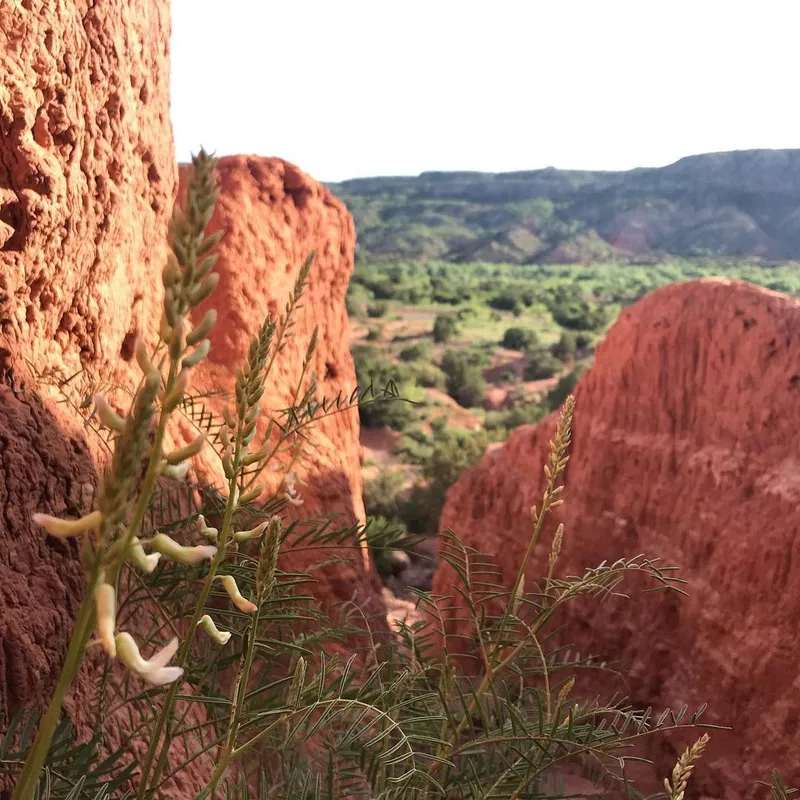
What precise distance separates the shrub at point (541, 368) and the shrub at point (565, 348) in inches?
60.8

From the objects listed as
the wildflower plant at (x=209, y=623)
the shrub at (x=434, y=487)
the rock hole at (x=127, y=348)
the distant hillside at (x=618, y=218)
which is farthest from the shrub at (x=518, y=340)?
the distant hillside at (x=618, y=218)

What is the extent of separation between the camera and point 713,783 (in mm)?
5457

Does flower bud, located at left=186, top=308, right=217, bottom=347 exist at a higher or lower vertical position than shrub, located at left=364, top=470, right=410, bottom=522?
higher

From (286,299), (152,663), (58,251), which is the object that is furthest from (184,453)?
(286,299)

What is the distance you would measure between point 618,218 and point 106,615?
93.8 meters

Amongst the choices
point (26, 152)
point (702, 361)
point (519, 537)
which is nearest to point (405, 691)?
point (26, 152)

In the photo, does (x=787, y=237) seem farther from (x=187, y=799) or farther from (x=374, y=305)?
(x=187, y=799)

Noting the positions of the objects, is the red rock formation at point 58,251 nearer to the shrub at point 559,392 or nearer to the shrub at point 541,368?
the shrub at point 559,392

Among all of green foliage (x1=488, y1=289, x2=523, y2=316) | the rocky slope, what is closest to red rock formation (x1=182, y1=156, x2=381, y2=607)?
the rocky slope

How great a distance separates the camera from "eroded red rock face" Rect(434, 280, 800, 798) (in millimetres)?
5406

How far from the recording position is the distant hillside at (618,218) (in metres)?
80.8

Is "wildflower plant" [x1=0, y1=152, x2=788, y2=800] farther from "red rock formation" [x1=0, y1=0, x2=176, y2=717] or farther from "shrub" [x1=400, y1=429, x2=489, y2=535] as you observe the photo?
"shrub" [x1=400, y1=429, x2=489, y2=535]

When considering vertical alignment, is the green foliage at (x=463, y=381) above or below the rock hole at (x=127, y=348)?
below

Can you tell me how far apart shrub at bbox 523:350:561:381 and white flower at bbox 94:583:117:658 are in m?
27.8
